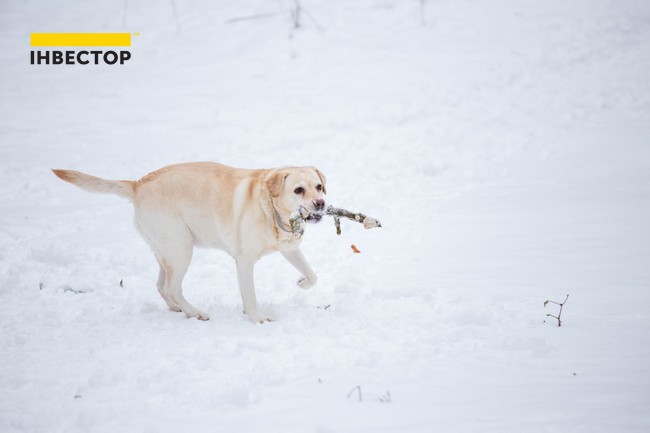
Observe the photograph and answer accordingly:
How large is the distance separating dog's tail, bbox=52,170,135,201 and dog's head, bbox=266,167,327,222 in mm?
1182

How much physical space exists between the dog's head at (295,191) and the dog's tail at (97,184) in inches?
46.5

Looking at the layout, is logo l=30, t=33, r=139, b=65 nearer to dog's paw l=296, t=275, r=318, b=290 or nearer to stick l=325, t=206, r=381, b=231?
dog's paw l=296, t=275, r=318, b=290

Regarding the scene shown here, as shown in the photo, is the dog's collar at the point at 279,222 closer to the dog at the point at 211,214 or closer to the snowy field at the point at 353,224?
the dog at the point at 211,214

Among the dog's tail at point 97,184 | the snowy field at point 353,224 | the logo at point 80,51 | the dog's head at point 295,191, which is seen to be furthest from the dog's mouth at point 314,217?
the logo at point 80,51

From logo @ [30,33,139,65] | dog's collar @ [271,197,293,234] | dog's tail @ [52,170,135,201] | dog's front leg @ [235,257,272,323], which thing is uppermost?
logo @ [30,33,139,65]

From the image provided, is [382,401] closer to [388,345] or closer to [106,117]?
[388,345]

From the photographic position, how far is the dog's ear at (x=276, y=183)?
167 inches

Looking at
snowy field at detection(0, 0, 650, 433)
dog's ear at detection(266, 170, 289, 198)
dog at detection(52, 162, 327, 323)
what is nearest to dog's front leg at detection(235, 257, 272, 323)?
dog at detection(52, 162, 327, 323)

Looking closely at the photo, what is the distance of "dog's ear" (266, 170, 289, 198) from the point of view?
13.9 feet

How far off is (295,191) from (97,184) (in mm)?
1610

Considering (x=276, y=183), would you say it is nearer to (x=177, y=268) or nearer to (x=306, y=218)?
(x=306, y=218)

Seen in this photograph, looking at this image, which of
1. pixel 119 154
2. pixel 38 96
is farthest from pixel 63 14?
pixel 119 154

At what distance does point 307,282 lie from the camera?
4.68m

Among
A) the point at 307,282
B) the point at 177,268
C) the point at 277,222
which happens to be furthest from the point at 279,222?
the point at 177,268
